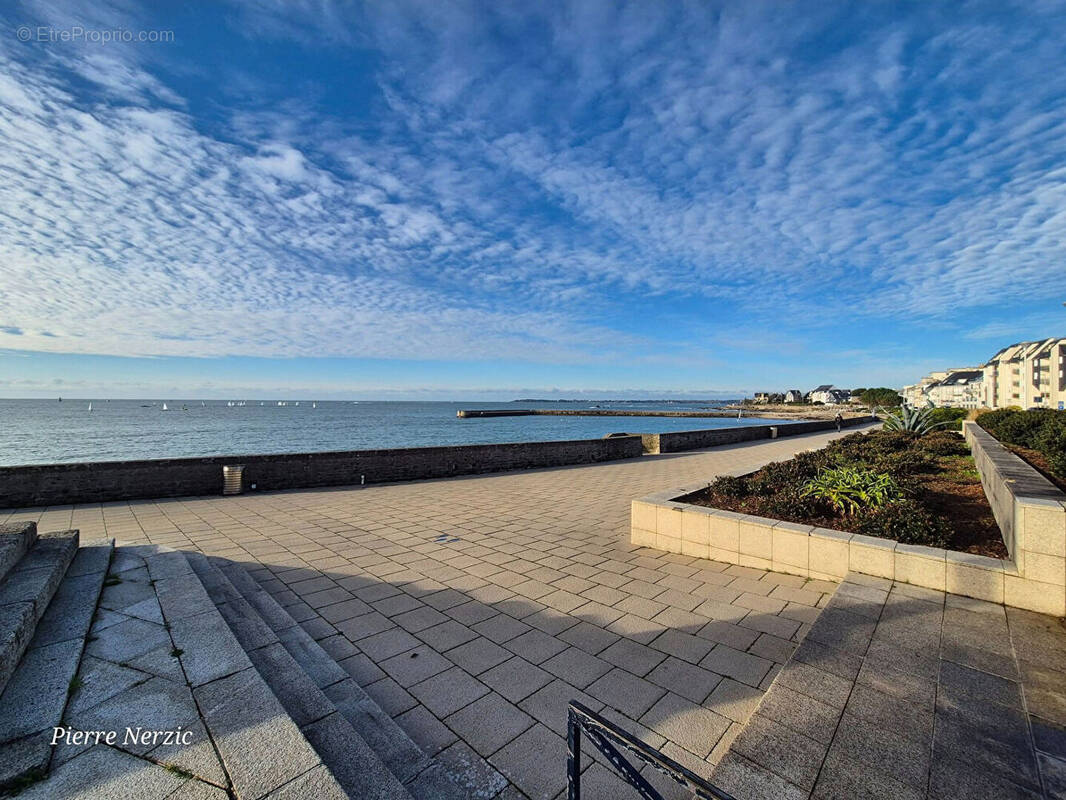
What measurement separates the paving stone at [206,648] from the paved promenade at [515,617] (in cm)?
79

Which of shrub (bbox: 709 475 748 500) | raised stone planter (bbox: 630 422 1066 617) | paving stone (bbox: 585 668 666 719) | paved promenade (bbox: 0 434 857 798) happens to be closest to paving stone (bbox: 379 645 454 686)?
paved promenade (bbox: 0 434 857 798)

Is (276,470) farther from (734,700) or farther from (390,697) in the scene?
(734,700)

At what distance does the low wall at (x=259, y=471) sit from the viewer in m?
8.68

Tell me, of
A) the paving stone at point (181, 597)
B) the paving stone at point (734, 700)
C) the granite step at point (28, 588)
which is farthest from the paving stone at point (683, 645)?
the granite step at point (28, 588)

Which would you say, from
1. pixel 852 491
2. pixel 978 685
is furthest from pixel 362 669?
pixel 852 491

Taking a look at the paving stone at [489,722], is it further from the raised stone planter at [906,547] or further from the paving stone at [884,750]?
the raised stone planter at [906,547]

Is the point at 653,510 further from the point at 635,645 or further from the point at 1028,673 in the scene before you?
the point at 1028,673

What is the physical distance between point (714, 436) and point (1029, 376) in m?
60.9

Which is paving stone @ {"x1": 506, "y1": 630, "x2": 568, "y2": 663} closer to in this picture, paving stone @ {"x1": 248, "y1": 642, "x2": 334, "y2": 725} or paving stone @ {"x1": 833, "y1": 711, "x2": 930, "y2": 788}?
paving stone @ {"x1": 248, "y1": 642, "x2": 334, "y2": 725}

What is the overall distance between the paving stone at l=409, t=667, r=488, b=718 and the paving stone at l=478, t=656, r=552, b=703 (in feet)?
0.32

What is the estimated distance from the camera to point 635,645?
3682mm

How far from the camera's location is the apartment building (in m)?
51.2

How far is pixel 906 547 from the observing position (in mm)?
4543

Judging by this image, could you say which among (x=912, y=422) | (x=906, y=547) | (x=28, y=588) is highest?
(x=912, y=422)
